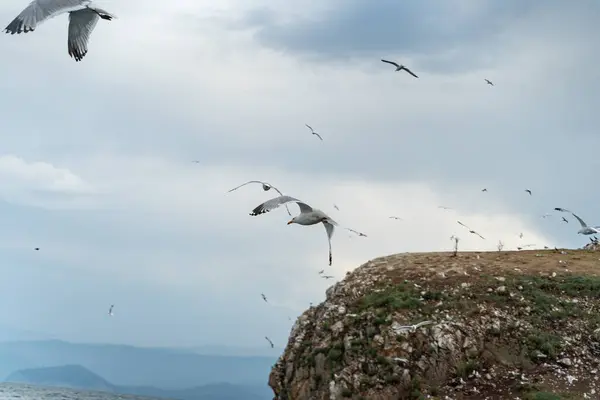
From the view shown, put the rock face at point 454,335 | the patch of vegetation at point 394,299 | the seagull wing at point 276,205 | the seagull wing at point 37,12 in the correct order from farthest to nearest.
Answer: the patch of vegetation at point 394,299
the rock face at point 454,335
the seagull wing at point 276,205
the seagull wing at point 37,12

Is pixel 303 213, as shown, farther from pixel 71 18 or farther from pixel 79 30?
pixel 71 18

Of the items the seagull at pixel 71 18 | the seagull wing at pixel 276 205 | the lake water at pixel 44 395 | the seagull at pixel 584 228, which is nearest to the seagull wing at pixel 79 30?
the seagull at pixel 71 18

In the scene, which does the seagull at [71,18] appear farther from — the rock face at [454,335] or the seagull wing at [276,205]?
the rock face at [454,335]

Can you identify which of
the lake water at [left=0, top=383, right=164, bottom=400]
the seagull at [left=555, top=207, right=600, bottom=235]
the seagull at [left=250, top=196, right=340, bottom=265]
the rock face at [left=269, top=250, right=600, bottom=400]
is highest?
the seagull at [left=555, top=207, right=600, bottom=235]

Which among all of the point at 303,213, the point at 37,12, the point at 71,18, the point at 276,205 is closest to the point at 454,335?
the point at 303,213

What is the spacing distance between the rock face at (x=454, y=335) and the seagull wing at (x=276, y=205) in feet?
19.4

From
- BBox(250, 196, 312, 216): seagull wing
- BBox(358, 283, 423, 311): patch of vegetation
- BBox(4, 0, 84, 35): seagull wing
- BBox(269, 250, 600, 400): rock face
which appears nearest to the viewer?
BBox(4, 0, 84, 35): seagull wing

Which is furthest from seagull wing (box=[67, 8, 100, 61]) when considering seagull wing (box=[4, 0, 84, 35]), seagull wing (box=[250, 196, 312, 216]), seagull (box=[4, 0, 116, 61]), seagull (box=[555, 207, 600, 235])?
seagull (box=[555, 207, 600, 235])

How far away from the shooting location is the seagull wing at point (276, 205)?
18.4 m

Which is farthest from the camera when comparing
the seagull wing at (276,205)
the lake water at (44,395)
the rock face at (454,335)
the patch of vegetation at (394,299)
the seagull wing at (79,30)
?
the lake water at (44,395)

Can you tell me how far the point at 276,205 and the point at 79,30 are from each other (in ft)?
23.0

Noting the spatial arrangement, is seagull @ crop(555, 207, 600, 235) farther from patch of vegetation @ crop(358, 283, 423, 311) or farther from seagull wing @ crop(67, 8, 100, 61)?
seagull wing @ crop(67, 8, 100, 61)

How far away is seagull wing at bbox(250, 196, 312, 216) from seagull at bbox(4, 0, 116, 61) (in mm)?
6188

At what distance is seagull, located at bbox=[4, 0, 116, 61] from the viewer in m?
15.0
